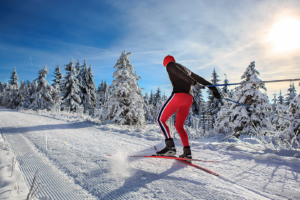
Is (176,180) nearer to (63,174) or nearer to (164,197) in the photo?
(164,197)

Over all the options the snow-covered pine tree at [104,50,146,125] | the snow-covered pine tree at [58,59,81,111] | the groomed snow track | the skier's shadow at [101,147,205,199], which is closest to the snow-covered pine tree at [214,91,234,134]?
the snow-covered pine tree at [104,50,146,125]

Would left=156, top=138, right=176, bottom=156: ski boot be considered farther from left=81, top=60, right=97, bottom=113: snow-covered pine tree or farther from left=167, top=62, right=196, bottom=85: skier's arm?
left=81, top=60, right=97, bottom=113: snow-covered pine tree

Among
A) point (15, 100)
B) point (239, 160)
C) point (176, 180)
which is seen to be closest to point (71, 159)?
point (176, 180)

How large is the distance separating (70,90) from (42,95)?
6611 millimetres

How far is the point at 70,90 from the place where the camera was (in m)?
24.7

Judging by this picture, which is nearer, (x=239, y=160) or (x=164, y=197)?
(x=164, y=197)

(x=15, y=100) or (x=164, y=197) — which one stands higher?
(x=15, y=100)

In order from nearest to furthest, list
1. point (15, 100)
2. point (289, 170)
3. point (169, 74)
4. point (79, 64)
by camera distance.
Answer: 1. point (289, 170)
2. point (169, 74)
3. point (79, 64)
4. point (15, 100)

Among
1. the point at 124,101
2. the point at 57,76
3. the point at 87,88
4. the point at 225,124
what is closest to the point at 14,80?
the point at 57,76

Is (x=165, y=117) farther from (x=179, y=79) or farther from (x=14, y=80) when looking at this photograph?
(x=14, y=80)

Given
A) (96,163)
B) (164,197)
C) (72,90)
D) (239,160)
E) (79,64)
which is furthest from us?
(79,64)

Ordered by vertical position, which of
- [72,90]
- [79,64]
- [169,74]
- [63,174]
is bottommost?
[63,174]

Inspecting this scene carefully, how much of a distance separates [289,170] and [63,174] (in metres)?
3.27

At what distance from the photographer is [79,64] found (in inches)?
1155
